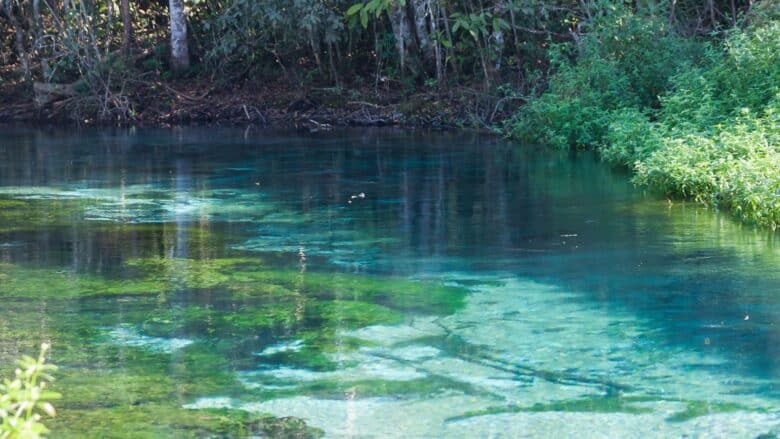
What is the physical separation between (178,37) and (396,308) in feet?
58.4

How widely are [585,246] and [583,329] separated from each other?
92.2 inches

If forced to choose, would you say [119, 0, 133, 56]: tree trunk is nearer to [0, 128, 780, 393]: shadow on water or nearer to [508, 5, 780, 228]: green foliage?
[0, 128, 780, 393]: shadow on water

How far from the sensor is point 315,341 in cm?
589

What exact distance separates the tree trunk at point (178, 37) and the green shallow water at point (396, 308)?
11.1 metres

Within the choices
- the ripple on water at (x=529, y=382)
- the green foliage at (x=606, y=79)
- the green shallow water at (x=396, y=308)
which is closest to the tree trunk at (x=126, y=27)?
the green foliage at (x=606, y=79)

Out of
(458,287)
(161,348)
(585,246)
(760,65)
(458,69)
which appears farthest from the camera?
(458,69)

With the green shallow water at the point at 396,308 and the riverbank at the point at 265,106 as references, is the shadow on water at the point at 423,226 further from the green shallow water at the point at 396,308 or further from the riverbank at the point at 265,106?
the riverbank at the point at 265,106

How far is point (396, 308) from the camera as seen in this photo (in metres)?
6.59

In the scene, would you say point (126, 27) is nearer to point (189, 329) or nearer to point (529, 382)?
point (189, 329)

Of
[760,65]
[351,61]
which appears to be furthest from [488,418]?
[351,61]

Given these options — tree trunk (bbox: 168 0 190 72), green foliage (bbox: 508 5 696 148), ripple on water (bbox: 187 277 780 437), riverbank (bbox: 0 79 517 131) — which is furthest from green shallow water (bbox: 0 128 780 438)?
tree trunk (bbox: 168 0 190 72)

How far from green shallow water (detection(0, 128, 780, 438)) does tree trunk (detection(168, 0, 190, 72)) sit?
435 inches

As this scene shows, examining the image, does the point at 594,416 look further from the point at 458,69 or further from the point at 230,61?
the point at 230,61

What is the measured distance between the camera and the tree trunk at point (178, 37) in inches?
895
